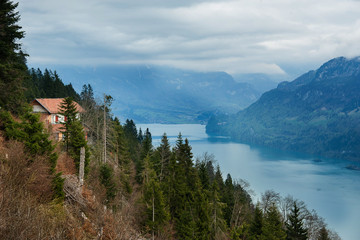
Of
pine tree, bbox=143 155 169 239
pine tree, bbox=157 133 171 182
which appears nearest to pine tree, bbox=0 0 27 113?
pine tree, bbox=143 155 169 239

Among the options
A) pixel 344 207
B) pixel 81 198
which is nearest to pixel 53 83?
pixel 81 198

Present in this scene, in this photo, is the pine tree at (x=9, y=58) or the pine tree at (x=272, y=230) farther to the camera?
the pine tree at (x=272, y=230)

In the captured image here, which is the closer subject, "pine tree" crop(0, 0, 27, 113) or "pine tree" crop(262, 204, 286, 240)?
"pine tree" crop(0, 0, 27, 113)

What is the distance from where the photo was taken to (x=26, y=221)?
6859mm

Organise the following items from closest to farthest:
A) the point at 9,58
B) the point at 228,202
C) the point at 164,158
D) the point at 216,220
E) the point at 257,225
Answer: the point at 9,58
the point at 257,225
the point at 216,220
the point at 164,158
the point at 228,202

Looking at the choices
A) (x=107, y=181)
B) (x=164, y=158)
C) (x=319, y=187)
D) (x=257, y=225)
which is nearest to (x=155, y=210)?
(x=107, y=181)

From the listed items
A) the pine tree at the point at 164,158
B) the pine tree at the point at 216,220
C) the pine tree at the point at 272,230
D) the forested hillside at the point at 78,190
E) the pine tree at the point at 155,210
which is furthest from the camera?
the pine tree at the point at 164,158

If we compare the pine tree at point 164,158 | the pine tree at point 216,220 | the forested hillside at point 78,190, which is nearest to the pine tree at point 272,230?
the forested hillside at point 78,190

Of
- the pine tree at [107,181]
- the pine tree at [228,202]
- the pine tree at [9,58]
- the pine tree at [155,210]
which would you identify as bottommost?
the pine tree at [228,202]

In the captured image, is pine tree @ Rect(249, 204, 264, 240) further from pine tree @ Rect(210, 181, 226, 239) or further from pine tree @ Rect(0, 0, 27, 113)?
pine tree @ Rect(0, 0, 27, 113)

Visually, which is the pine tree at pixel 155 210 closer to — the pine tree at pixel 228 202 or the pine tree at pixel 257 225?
the pine tree at pixel 257 225

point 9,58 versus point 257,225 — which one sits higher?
point 9,58

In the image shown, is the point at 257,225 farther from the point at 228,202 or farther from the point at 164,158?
the point at 164,158

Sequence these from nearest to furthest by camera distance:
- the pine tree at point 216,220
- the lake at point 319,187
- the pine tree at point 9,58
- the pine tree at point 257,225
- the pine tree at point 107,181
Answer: the pine tree at point 9,58 → the pine tree at point 107,181 → the pine tree at point 216,220 → the pine tree at point 257,225 → the lake at point 319,187
